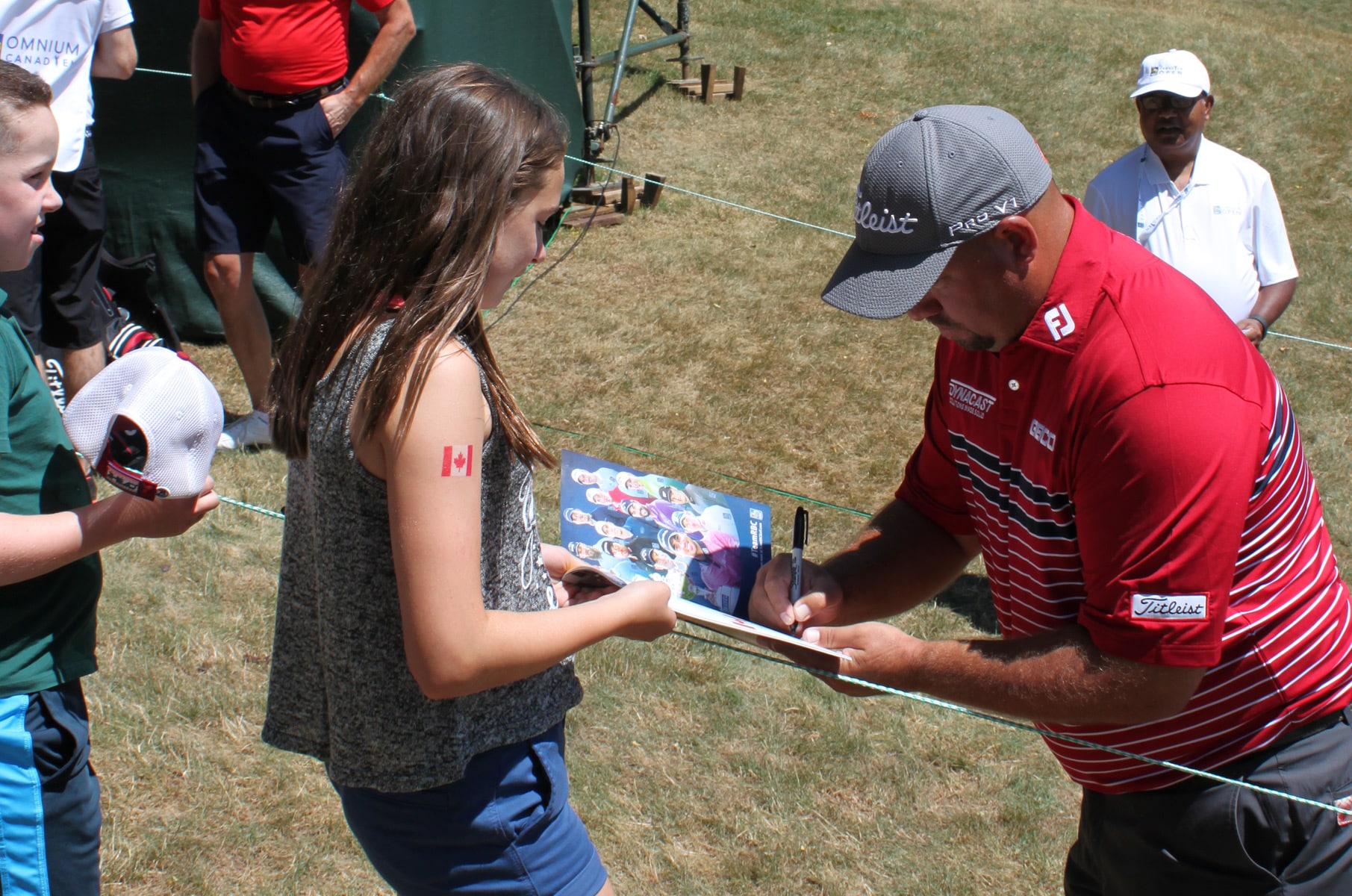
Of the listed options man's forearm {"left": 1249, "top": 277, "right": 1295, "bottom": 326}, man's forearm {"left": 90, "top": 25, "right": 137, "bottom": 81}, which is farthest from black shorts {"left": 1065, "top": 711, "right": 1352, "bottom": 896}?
man's forearm {"left": 90, "top": 25, "right": 137, "bottom": 81}

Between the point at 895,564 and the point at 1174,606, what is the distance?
2.47 feet

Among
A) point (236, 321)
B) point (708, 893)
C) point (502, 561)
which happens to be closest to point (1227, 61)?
point (236, 321)

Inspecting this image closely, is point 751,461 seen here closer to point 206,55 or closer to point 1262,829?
point 206,55

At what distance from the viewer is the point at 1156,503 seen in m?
1.62

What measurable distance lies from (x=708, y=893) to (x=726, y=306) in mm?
4158

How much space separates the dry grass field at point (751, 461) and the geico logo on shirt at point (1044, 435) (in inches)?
66.0

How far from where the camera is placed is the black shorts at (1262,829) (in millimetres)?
1849

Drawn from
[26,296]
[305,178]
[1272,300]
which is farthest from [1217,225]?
[26,296]

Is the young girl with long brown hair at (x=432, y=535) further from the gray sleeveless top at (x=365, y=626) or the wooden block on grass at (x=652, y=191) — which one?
the wooden block on grass at (x=652, y=191)

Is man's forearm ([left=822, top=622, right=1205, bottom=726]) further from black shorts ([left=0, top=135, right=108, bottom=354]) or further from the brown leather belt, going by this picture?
the brown leather belt

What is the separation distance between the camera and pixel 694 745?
3.53 m

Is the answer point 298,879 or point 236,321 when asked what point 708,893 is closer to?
point 298,879

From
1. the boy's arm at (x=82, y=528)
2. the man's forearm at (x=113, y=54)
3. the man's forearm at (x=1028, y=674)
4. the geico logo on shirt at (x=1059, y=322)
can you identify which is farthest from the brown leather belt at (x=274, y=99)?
the geico logo on shirt at (x=1059, y=322)

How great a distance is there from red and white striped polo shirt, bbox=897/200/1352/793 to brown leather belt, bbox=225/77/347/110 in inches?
142
